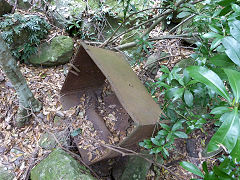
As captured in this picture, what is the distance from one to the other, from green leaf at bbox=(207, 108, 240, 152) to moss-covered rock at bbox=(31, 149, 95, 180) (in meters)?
1.22

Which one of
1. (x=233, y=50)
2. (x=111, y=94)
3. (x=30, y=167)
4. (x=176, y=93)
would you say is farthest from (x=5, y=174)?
(x=233, y=50)

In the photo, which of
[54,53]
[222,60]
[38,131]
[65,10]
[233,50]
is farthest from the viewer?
[65,10]

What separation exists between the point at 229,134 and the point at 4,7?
361 cm

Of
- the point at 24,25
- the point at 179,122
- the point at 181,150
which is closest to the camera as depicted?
the point at 179,122

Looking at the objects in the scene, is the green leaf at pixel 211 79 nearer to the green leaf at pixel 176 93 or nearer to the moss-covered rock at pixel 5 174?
the green leaf at pixel 176 93

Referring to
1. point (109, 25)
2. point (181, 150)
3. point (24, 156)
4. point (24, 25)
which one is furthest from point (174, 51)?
point (24, 156)

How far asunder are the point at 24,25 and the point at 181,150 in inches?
115

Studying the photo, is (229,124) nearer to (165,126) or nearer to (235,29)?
(235,29)

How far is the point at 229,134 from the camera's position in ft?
2.18

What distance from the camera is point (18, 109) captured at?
2369 mm

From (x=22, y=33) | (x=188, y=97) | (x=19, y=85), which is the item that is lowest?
(x=188, y=97)

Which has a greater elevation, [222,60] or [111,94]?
[222,60]

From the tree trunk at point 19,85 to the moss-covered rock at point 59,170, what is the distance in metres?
0.71

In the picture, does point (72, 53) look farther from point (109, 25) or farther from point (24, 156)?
point (24, 156)
